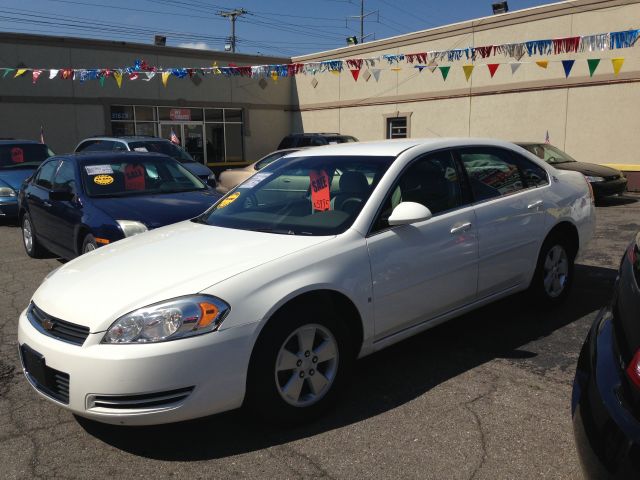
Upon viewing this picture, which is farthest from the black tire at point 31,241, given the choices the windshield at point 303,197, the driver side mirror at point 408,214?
the driver side mirror at point 408,214

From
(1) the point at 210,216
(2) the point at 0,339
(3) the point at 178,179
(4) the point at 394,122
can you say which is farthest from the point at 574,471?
(4) the point at 394,122

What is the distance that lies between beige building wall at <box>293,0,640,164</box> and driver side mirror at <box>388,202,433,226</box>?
1176cm

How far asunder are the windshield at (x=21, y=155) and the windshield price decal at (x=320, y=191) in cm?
938

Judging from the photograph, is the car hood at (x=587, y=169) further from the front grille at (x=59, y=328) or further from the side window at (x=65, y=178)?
the front grille at (x=59, y=328)

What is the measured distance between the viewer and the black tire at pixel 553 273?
16.0ft

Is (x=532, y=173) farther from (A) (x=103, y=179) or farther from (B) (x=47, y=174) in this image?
(B) (x=47, y=174)

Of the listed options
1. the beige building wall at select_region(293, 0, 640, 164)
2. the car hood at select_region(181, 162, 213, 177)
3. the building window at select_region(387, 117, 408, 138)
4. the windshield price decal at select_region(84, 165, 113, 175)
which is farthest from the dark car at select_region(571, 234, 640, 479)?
the building window at select_region(387, 117, 408, 138)

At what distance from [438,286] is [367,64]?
18.0 meters

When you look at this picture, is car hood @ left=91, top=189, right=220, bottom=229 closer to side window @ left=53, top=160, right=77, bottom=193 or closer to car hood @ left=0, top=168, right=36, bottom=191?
side window @ left=53, top=160, right=77, bottom=193

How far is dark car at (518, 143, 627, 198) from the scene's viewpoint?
1251 centimetres

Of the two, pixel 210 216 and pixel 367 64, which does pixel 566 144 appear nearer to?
pixel 367 64

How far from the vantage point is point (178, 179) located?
7.13m

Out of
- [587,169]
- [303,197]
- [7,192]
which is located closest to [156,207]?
[303,197]

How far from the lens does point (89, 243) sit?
19.9 ft
